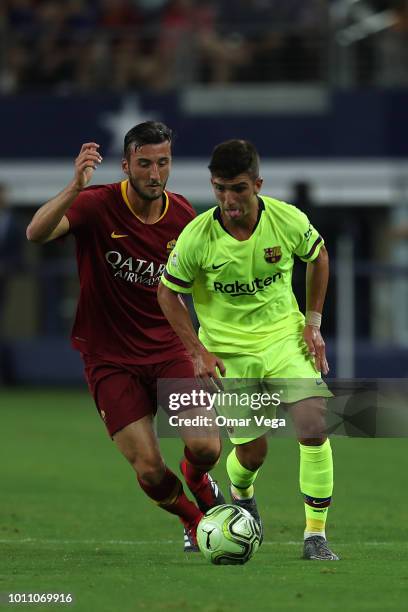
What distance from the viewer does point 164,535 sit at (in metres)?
8.97

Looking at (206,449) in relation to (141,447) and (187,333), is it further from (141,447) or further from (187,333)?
(187,333)

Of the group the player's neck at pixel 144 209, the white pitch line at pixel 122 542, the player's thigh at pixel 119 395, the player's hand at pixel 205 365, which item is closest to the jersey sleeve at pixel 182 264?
the player's hand at pixel 205 365

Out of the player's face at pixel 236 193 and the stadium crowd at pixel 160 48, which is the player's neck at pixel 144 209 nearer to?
the player's face at pixel 236 193

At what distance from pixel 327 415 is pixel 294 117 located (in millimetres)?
11971

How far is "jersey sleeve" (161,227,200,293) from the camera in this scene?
764 centimetres

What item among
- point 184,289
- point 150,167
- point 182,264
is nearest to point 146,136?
point 150,167

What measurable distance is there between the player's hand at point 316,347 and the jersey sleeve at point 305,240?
0.37 metres

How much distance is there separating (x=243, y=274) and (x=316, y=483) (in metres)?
1.10

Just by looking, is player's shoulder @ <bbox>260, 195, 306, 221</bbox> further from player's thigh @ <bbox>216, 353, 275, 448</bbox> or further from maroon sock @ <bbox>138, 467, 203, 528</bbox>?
maroon sock @ <bbox>138, 467, 203, 528</bbox>

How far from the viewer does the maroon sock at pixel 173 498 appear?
7938 millimetres

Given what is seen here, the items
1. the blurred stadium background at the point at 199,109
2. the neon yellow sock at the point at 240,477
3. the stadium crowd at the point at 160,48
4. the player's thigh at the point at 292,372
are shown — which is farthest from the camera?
the stadium crowd at the point at 160,48

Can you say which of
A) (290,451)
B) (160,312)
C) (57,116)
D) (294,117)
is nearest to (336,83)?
(294,117)

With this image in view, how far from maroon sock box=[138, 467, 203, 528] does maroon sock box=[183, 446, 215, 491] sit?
0.35 ft

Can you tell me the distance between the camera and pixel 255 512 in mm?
8508
